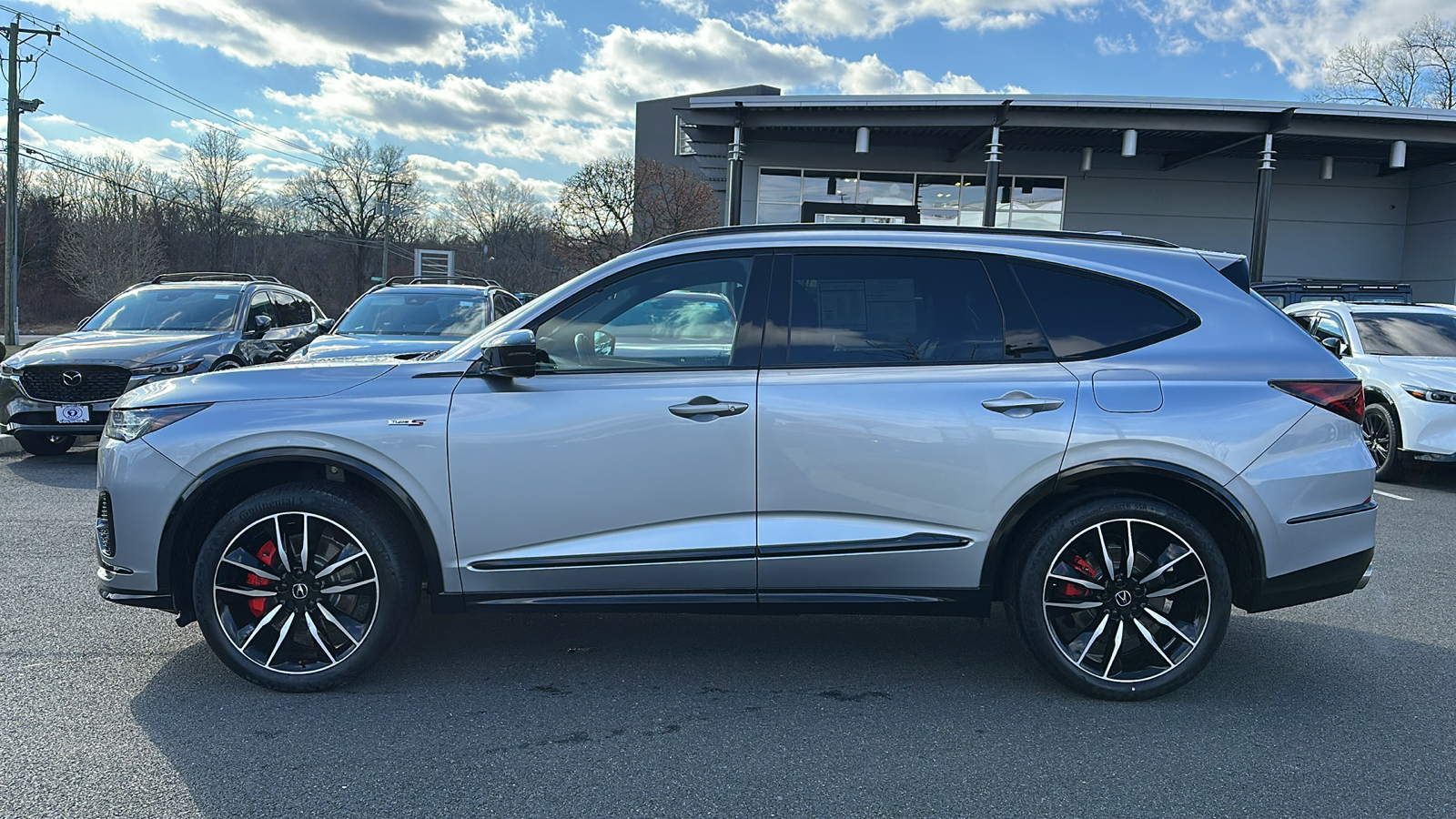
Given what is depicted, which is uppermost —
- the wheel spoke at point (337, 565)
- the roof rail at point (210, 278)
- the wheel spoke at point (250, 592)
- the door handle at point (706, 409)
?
the roof rail at point (210, 278)

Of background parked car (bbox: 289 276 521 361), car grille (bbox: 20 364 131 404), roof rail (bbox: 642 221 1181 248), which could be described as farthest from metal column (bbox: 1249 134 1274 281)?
car grille (bbox: 20 364 131 404)

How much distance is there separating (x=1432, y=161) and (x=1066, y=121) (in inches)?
364

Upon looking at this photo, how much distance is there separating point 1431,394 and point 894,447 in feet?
25.9

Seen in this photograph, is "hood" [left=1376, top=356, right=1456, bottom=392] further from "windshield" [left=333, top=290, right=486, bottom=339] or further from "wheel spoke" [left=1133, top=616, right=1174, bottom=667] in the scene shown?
"windshield" [left=333, top=290, right=486, bottom=339]

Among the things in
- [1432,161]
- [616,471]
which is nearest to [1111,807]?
[616,471]

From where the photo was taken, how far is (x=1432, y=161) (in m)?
20.7

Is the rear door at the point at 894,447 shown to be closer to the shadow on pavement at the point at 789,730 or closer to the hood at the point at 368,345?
the shadow on pavement at the point at 789,730

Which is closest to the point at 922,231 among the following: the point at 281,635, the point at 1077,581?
the point at 1077,581

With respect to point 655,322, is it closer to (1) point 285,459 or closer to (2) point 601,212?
(1) point 285,459

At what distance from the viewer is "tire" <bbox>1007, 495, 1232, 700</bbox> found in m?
3.74

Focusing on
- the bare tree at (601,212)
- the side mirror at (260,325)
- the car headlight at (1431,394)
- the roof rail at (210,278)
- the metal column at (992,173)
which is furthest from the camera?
the bare tree at (601,212)

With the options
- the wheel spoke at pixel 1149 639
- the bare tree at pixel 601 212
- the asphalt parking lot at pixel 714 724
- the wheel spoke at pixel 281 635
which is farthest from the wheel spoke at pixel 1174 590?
the bare tree at pixel 601 212

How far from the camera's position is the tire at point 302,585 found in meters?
3.71

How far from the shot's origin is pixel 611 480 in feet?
12.0
